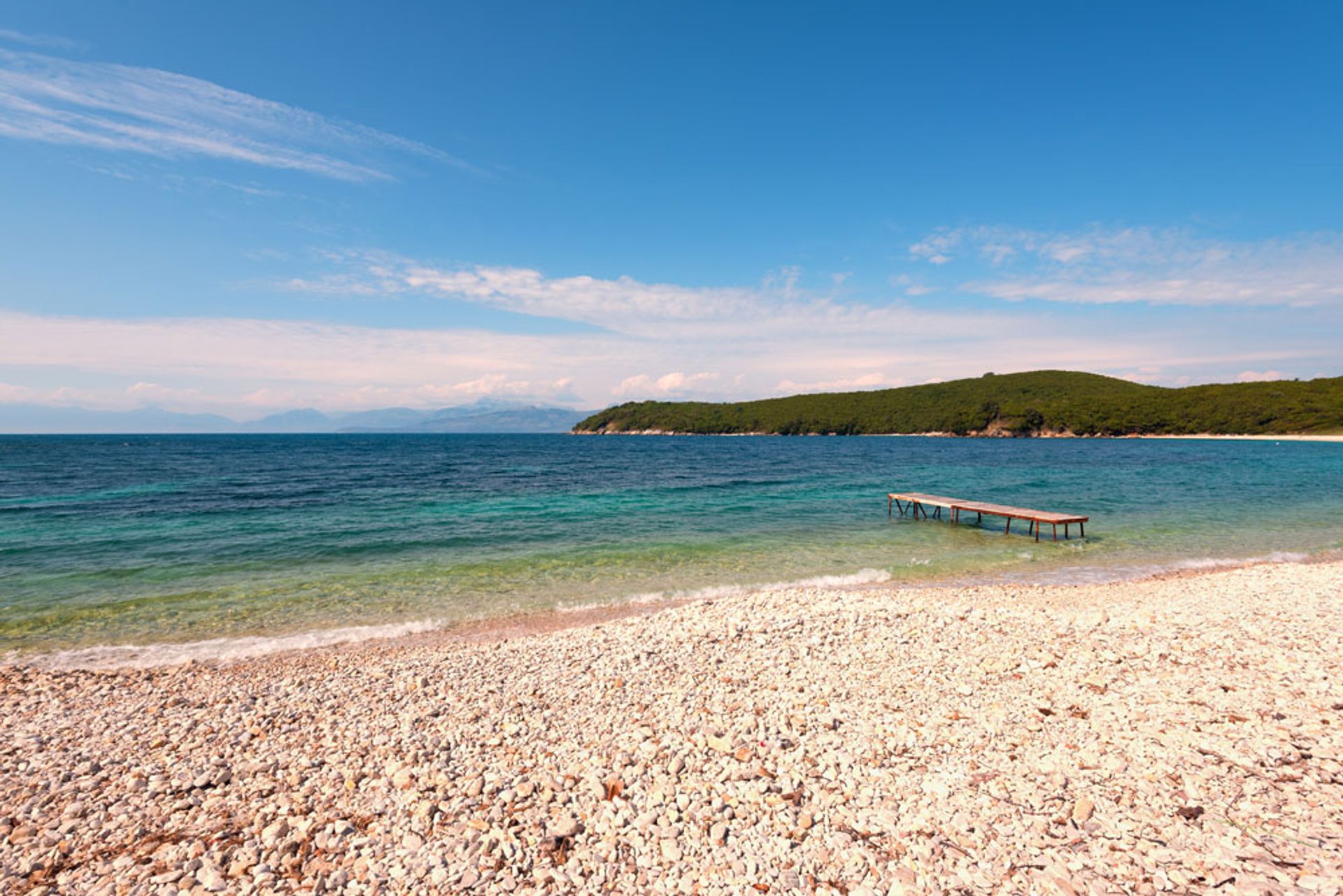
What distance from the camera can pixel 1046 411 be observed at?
5251 inches

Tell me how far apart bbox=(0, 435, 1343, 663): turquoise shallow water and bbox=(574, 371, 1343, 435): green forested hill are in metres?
81.7

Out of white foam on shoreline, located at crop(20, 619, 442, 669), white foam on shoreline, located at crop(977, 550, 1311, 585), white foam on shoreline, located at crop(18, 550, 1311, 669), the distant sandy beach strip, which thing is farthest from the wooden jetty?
the distant sandy beach strip

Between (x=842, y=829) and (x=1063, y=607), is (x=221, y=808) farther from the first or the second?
(x=1063, y=607)

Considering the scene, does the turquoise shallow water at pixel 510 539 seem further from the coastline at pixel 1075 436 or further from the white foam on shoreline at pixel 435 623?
the coastline at pixel 1075 436

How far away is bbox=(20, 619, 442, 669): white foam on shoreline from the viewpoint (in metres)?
10.8

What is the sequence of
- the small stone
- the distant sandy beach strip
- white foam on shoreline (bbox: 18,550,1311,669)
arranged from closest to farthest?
the small stone
white foam on shoreline (bbox: 18,550,1311,669)
the distant sandy beach strip

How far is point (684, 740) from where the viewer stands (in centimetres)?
694

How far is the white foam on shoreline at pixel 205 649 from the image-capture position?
1076cm

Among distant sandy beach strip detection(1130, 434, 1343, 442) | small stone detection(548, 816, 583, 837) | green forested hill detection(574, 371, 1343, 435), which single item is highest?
green forested hill detection(574, 371, 1343, 435)

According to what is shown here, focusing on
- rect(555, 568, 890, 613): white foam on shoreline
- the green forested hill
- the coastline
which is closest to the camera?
rect(555, 568, 890, 613): white foam on shoreline

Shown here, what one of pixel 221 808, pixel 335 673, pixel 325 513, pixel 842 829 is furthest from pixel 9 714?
pixel 325 513

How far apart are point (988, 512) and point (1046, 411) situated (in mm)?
132224

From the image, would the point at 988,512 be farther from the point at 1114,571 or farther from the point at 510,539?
the point at 510,539

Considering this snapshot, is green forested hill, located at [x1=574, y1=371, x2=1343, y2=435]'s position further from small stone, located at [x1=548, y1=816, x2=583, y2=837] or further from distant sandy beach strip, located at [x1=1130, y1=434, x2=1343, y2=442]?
small stone, located at [x1=548, y1=816, x2=583, y2=837]
